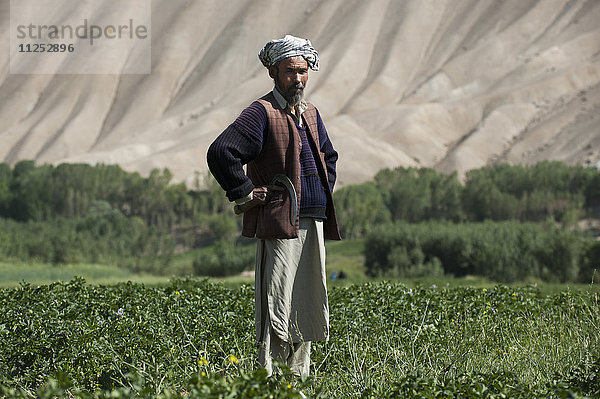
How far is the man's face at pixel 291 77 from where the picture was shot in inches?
163

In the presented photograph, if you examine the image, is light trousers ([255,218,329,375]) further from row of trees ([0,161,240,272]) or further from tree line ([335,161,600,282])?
row of trees ([0,161,240,272])

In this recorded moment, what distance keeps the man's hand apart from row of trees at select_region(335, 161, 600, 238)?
35556 millimetres

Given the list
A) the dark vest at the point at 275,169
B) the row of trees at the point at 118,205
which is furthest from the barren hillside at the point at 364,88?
the dark vest at the point at 275,169

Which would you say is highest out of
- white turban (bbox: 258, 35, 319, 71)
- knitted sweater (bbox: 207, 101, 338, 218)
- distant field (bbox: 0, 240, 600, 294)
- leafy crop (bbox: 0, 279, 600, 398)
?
white turban (bbox: 258, 35, 319, 71)

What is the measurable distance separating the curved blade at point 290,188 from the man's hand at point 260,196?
4 cm

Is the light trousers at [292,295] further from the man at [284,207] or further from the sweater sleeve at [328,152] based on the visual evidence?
the sweater sleeve at [328,152]

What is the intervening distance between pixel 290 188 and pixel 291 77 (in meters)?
0.64

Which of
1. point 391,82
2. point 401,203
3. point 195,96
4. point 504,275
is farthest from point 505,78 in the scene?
point 504,275

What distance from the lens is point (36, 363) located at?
15.9 ft

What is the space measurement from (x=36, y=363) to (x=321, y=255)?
2.13m

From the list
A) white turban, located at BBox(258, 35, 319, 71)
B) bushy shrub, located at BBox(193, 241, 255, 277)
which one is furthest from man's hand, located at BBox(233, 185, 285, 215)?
bushy shrub, located at BBox(193, 241, 255, 277)

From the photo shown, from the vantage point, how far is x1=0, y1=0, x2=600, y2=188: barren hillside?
169ft

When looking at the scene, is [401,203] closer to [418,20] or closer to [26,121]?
[418,20]

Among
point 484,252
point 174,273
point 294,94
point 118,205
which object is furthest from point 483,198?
point 294,94
